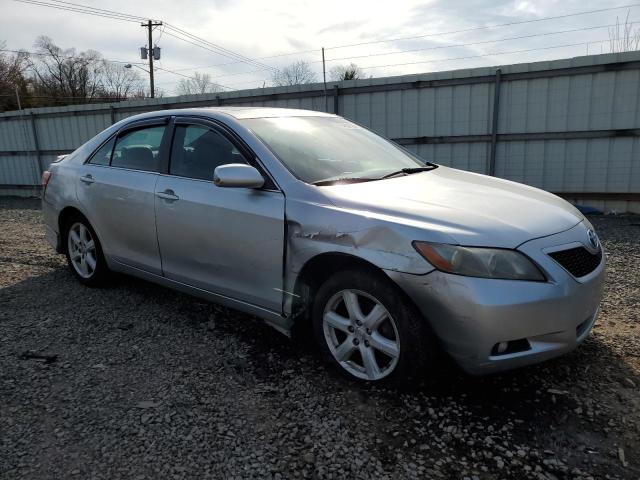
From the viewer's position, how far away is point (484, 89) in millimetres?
8992

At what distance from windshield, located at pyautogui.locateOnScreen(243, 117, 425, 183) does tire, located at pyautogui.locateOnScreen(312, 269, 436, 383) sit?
73 centimetres

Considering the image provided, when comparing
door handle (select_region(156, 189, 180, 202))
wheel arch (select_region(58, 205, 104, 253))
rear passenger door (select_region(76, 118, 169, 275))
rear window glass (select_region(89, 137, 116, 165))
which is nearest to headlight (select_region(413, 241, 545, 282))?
door handle (select_region(156, 189, 180, 202))

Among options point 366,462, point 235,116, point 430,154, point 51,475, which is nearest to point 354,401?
point 366,462

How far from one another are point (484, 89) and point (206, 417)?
27.0ft

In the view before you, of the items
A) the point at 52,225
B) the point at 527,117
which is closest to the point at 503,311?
the point at 52,225

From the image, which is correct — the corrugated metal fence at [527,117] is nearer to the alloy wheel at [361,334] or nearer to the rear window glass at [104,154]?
the rear window glass at [104,154]

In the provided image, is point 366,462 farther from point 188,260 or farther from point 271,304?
point 188,260

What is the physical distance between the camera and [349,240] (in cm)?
259

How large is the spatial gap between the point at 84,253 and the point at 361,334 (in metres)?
3.10

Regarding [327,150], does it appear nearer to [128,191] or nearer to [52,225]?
[128,191]

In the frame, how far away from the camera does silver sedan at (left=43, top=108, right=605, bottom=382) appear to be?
2338mm

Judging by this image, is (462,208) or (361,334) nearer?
(462,208)

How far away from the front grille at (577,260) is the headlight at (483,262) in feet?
Result: 0.66

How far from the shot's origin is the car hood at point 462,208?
2.38m
